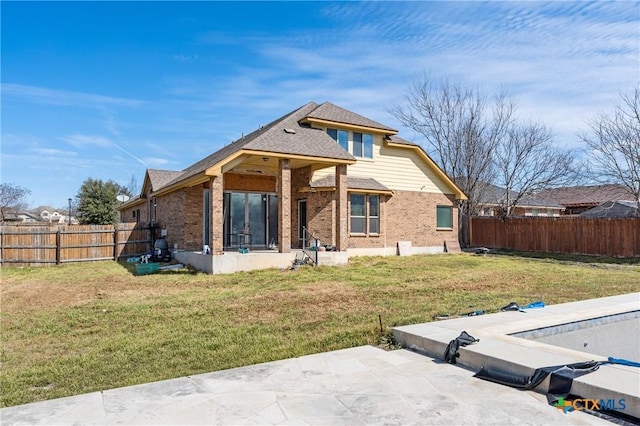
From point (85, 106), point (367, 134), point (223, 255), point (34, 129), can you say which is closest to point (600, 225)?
point (367, 134)

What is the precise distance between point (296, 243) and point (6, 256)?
12648 mm

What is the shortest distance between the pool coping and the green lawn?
2.56ft

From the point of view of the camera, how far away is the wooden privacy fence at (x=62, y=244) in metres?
18.6

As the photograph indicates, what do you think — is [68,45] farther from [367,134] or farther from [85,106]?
[367,134]

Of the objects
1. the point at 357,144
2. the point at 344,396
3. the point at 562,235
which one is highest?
the point at 357,144

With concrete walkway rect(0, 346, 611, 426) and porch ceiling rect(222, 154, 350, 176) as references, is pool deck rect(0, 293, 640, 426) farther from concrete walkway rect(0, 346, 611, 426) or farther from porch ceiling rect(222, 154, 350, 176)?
porch ceiling rect(222, 154, 350, 176)

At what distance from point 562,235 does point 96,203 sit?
4046cm

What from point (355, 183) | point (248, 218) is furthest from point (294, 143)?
point (248, 218)

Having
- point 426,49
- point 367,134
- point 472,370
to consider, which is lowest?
point 472,370

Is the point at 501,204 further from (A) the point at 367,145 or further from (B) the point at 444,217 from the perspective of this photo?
(A) the point at 367,145

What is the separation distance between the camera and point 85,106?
21047 millimetres

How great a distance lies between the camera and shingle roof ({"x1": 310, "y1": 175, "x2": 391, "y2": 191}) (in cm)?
1789

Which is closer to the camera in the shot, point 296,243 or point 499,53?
point 499,53

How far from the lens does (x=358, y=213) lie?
19094 millimetres
